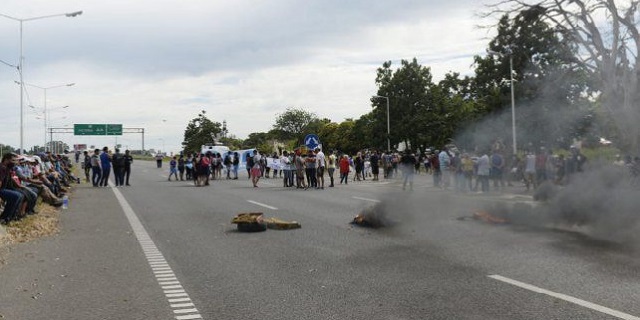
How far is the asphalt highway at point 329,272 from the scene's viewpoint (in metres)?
5.72

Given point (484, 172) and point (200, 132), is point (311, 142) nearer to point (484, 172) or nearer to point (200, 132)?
point (484, 172)

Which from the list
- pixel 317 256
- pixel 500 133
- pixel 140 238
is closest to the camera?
pixel 317 256

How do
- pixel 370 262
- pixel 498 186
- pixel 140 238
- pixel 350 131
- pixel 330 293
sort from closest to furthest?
pixel 330 293 → pixel 370 262 → pixel 140 238 → pixel 498 186 → pixel 350 131

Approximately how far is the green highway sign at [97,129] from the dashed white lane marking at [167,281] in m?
78.0

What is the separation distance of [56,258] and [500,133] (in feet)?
82.8

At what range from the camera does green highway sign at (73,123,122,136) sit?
8390 cm

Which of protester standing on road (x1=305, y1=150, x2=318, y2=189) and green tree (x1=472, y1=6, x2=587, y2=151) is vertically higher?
green tree (x1=472, y1=6, x2=587, y2=151)

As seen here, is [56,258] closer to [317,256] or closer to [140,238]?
[140,238]

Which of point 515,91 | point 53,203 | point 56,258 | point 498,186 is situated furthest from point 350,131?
point 56,258

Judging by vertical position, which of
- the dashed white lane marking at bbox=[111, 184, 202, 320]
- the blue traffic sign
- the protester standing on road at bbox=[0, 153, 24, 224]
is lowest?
the dashed white lane marking at bbox=[111, 184, 202, 320]

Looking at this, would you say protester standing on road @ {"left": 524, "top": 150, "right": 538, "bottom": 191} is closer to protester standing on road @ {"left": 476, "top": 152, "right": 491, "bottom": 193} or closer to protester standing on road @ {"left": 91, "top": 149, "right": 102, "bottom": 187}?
protester standing on road @ {"left": 476, "top": 152, "right": 491, "bottom": 193}

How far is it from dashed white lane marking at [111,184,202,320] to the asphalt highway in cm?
2

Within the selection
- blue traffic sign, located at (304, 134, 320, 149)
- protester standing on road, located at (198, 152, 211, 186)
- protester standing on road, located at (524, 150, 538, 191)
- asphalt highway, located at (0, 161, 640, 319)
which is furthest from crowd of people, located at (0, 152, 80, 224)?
protester standing on road, located at (524, 150, 538, 191)

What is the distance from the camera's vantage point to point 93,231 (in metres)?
12.3
